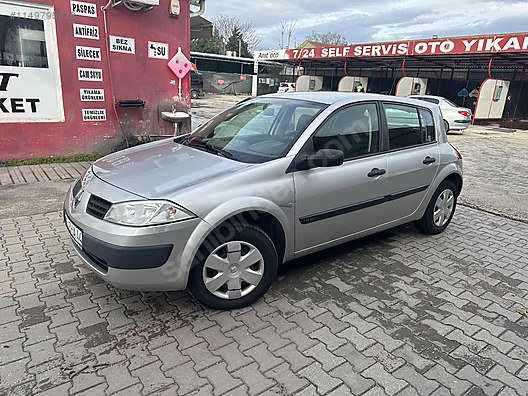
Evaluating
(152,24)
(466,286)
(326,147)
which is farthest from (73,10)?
(466,286)

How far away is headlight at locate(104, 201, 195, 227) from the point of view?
8.24 ft

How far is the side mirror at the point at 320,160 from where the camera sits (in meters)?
3.06

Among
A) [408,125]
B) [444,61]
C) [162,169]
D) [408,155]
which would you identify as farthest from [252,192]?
[444,61]

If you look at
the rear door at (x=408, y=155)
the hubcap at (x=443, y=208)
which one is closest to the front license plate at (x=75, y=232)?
the rear door at (x=408, y=155)

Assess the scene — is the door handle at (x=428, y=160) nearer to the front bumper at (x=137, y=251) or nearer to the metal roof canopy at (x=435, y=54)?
the front bumper at (x=137, y=251)

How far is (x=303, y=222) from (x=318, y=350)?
100 cm

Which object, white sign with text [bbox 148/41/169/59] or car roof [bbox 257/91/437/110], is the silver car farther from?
Result: white sign with text [bbox 148/41/169/59]

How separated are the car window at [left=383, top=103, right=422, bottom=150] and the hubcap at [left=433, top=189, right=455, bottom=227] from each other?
2.59 ft

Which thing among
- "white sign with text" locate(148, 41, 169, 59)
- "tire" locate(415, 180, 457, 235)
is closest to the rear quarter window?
"tire" locate(415, 180, 457, 235)

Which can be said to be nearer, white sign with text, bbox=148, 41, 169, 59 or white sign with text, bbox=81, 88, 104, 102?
white sign with text, bbox=81, 88, 104, 102

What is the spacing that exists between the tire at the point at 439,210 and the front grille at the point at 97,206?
341 cm

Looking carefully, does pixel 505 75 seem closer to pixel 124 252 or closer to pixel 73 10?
pixel 73 10

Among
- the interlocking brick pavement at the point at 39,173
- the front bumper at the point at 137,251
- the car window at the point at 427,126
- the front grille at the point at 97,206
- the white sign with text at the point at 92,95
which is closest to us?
the front bumper at the point at 137,251

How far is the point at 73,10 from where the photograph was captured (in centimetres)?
655
